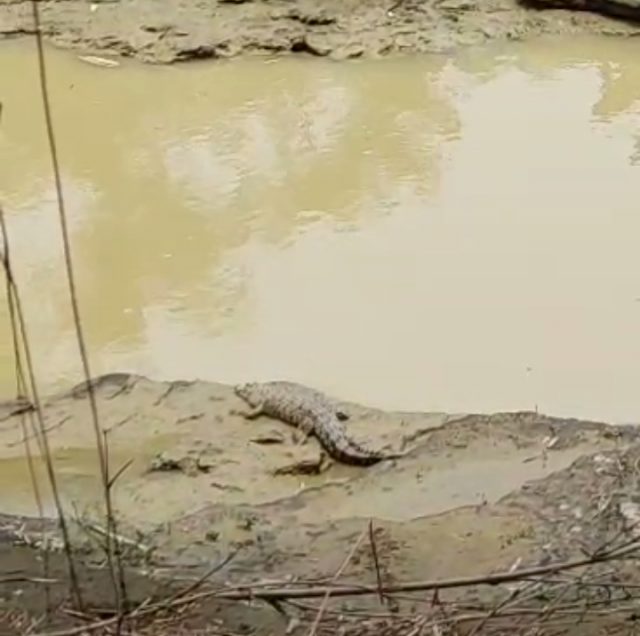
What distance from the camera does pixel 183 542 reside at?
4285 mm

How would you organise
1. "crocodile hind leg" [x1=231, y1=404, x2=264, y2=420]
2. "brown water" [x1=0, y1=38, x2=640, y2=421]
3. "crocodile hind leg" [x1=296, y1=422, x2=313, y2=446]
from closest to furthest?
1. "crocodile hind leg" [x1=296, y1=422, x2=313, y2=446]
2. "crocodile hind leg" [x1=231, y1=404, x2=264, y2=420]
3. "brown water" [x1=0, y1=38, x2=640, y2=421]

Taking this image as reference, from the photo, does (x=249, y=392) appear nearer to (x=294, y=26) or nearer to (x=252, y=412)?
(x=252, y=412)

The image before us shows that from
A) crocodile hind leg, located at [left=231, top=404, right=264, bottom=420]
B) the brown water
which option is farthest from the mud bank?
crocodile hind leg, located at [left=231, top=404, right=264, bottom=420]

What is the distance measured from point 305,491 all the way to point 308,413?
404mm

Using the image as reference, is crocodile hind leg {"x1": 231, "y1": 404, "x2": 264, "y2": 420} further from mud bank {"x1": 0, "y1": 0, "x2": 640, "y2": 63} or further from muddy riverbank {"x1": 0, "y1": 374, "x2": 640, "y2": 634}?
mud bank {"x1": 0, "y1": 0, "x2": 640, "y2": 63}

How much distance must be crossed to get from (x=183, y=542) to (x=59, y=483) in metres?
0.68

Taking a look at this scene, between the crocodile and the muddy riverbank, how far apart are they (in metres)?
0.04

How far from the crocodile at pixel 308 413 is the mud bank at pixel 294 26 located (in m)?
3.76

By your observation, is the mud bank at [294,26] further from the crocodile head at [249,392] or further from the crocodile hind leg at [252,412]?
the crocodile hind leg at [252,412]

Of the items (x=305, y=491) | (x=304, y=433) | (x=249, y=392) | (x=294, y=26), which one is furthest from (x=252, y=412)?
(x=294, y=26)

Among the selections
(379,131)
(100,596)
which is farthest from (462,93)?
(100,596)

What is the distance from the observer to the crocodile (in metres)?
4.85

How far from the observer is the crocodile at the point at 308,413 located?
15.9 ft

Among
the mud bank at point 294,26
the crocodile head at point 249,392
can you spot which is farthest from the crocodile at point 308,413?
the mud bank at point 294,26
